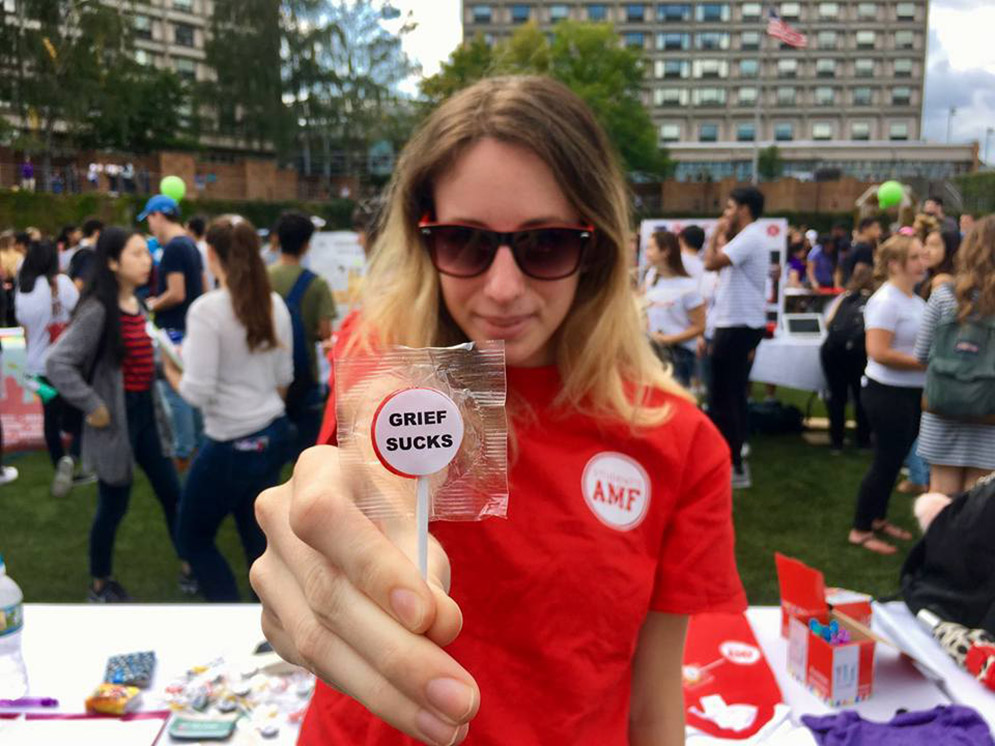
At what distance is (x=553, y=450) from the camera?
1078 mm

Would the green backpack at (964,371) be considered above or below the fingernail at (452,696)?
below

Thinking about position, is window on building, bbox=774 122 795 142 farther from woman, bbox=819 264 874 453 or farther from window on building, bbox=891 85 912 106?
woman, bbox=819 264 874 453

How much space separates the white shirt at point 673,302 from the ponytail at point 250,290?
3421mm

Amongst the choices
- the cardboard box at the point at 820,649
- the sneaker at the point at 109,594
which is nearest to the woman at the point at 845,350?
the cardboard box at the point at 820,649

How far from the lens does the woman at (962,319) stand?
3414mm

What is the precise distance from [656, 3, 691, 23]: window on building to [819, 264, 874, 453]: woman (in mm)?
72931

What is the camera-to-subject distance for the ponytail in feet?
10.5

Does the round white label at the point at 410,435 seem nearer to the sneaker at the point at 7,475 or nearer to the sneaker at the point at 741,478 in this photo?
the sneaker at the point at 741,478

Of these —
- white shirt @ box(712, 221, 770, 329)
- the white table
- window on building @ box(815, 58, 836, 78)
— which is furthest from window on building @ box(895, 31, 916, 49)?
white shirt @ box(712, 221, 770, 329)

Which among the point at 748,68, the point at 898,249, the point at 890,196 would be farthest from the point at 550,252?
the point at 748,68

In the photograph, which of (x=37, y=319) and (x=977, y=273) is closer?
(x=977, y=273)

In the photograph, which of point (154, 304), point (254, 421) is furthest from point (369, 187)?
point (254, 421)

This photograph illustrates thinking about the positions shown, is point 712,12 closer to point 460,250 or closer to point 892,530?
point 892,530

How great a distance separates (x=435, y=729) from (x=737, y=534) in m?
4.65
